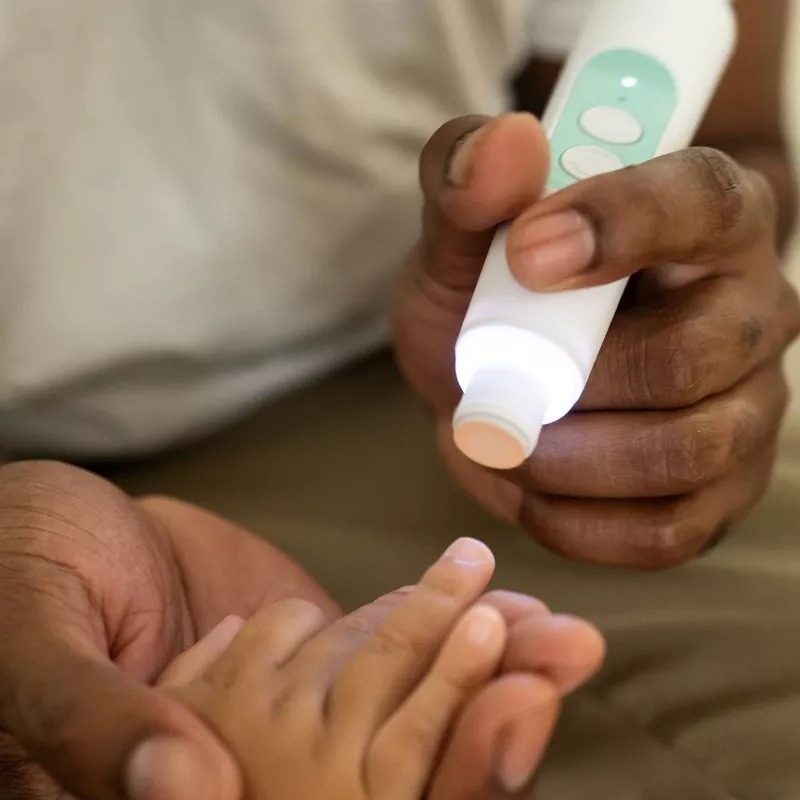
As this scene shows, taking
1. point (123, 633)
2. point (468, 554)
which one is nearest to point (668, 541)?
point (468, 554)

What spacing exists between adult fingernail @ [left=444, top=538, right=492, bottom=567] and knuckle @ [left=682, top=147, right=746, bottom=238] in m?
0.17

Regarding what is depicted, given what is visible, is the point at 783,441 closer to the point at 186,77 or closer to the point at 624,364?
the point at 624,364

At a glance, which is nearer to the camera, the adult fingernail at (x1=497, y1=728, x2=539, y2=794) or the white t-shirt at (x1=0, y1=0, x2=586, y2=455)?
the adult fingernail at (x1=497, y1=728, x2=539, y2=794)

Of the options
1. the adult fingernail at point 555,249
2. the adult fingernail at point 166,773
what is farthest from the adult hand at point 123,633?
the adult fingernail at point 555,249

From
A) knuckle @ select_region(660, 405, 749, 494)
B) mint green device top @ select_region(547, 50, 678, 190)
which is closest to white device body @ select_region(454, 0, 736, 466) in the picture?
mint green device top @ select_region(547, 50, 678, 190)

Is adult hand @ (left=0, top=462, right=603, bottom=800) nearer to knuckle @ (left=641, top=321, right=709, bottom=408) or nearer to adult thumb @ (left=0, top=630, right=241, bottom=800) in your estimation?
adult thumb @ (left=0, top=630, right=241, bottom=800)

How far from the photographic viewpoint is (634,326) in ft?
1.46

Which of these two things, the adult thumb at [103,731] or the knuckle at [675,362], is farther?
the knuckle at [675,362]

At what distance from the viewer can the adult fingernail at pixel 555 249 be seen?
1.11ft

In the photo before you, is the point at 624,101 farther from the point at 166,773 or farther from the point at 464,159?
the point at 166,773

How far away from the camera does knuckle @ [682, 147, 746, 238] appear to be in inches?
15.4

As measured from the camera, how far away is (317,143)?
54 cm

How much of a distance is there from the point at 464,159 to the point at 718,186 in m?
0.11

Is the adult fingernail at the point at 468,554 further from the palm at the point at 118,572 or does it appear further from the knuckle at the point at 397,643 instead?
the palm at the point at 118,572
